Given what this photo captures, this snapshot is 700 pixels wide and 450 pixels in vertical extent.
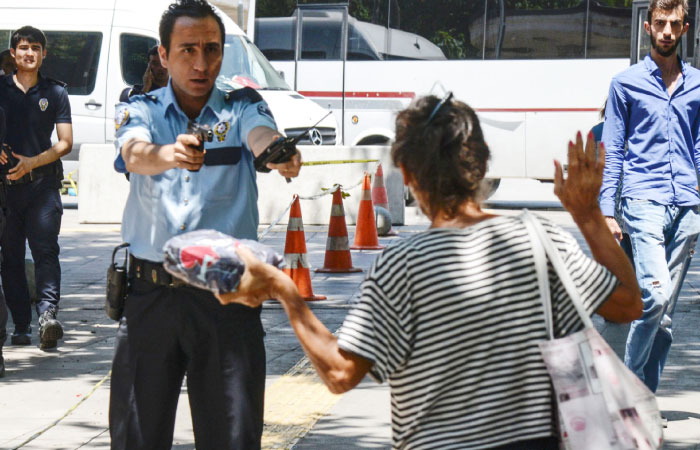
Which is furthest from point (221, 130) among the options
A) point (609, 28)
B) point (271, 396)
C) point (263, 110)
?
point (609, 28)

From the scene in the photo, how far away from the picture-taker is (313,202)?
611 inches

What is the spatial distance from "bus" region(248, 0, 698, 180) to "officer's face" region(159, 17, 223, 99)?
15.6 meters

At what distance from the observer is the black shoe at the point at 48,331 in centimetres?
762

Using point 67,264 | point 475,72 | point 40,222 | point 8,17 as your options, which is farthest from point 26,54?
point 475,72

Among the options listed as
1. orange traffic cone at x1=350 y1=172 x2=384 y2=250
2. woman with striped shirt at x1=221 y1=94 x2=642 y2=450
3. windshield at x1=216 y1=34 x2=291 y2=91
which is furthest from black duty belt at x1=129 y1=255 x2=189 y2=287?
windshield at x1=216 y1=34 x2=291 y2=91

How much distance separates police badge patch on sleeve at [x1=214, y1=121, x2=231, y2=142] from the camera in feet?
11.9

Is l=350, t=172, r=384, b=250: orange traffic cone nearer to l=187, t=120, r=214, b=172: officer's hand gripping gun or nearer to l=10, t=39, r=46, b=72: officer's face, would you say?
l=10, t=39, r=46, b=72: officer's face

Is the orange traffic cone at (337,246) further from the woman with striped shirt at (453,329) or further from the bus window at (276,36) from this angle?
the bus window at (276,36)

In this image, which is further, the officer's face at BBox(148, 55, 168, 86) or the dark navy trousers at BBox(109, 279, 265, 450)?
the officer's face at BBox(148, 55, 168, 86)

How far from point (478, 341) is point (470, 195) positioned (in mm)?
330

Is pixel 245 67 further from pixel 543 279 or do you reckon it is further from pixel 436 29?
pixel 543 279

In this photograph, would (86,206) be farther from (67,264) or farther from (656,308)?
(656,308)

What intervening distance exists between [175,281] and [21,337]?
15.0 ft

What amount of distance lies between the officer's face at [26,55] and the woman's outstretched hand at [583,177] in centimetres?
574
